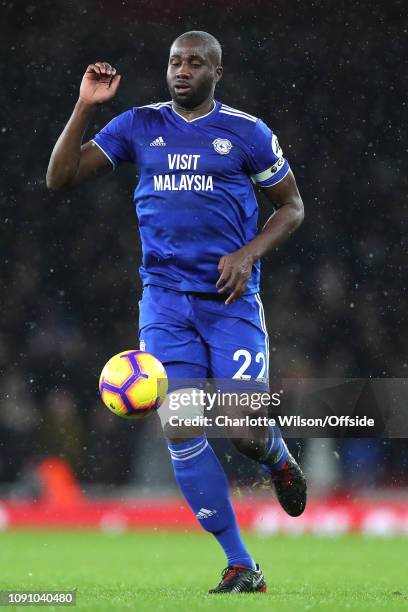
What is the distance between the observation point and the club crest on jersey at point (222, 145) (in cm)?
475

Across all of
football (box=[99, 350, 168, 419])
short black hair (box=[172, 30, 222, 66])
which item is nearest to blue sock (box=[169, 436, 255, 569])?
football (box=[99, 350, 168, 419])

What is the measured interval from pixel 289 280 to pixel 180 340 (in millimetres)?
8575

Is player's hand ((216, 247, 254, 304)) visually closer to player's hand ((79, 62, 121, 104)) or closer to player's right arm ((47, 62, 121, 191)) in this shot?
player's right arm ((47, 62, 121, 191))

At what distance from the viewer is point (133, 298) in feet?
43.9

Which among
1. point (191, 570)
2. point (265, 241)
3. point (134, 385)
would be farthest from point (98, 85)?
point (191, 570)

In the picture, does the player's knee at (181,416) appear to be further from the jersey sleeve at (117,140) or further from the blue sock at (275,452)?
the jersey sleeve at (117,140)

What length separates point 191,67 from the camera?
470 cm

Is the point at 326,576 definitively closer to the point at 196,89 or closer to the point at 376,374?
the point at 196,89

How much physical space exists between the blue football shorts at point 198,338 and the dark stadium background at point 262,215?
777 centimetres

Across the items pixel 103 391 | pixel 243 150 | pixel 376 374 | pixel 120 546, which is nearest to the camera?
pixel 103 391

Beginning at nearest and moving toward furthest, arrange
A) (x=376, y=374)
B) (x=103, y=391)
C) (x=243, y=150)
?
(x=103, y=391)
(x=243, y=150)
(x=376, y=374)

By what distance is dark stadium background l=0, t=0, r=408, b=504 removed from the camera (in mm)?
12711

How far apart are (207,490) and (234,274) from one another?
34.3 inches

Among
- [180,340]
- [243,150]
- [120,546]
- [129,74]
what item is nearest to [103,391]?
[180,340]
